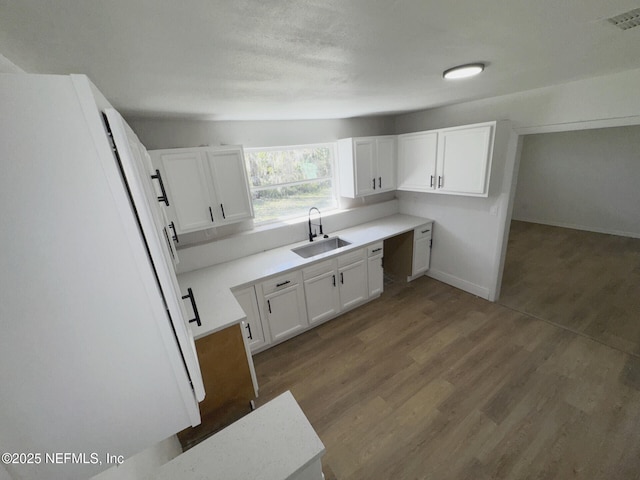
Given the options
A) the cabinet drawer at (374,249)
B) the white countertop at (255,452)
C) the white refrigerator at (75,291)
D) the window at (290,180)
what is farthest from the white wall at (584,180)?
the white refrigerator at (75,291)

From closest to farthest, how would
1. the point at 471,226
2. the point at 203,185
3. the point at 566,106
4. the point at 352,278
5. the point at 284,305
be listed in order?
the point at 566,106, the point at 203,185, the point at 284,305, the point at 352,278, the point at 471,226

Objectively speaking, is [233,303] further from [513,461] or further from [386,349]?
[513,461]

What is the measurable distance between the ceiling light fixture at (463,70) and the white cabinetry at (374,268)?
186 centimetres

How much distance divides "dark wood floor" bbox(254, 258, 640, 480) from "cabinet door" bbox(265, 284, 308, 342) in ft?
0.57

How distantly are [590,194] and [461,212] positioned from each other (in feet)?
12.6

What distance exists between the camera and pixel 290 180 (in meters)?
3.17

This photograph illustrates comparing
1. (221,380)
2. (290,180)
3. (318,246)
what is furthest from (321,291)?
(290,180)

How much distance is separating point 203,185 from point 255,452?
2085mm

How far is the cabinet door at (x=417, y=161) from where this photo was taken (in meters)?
3.03

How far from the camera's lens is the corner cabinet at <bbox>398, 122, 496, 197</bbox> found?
101 inches

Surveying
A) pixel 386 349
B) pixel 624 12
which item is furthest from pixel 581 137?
pixel 386 349

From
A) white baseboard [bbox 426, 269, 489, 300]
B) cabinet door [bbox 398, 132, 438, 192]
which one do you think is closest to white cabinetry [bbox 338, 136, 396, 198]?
cabinet door [bbox 398, 132, 438, 192]

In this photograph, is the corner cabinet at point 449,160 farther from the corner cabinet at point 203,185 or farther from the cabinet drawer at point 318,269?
the corner cabinet at point 203,185

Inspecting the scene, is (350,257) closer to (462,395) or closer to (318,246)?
(318,246)
